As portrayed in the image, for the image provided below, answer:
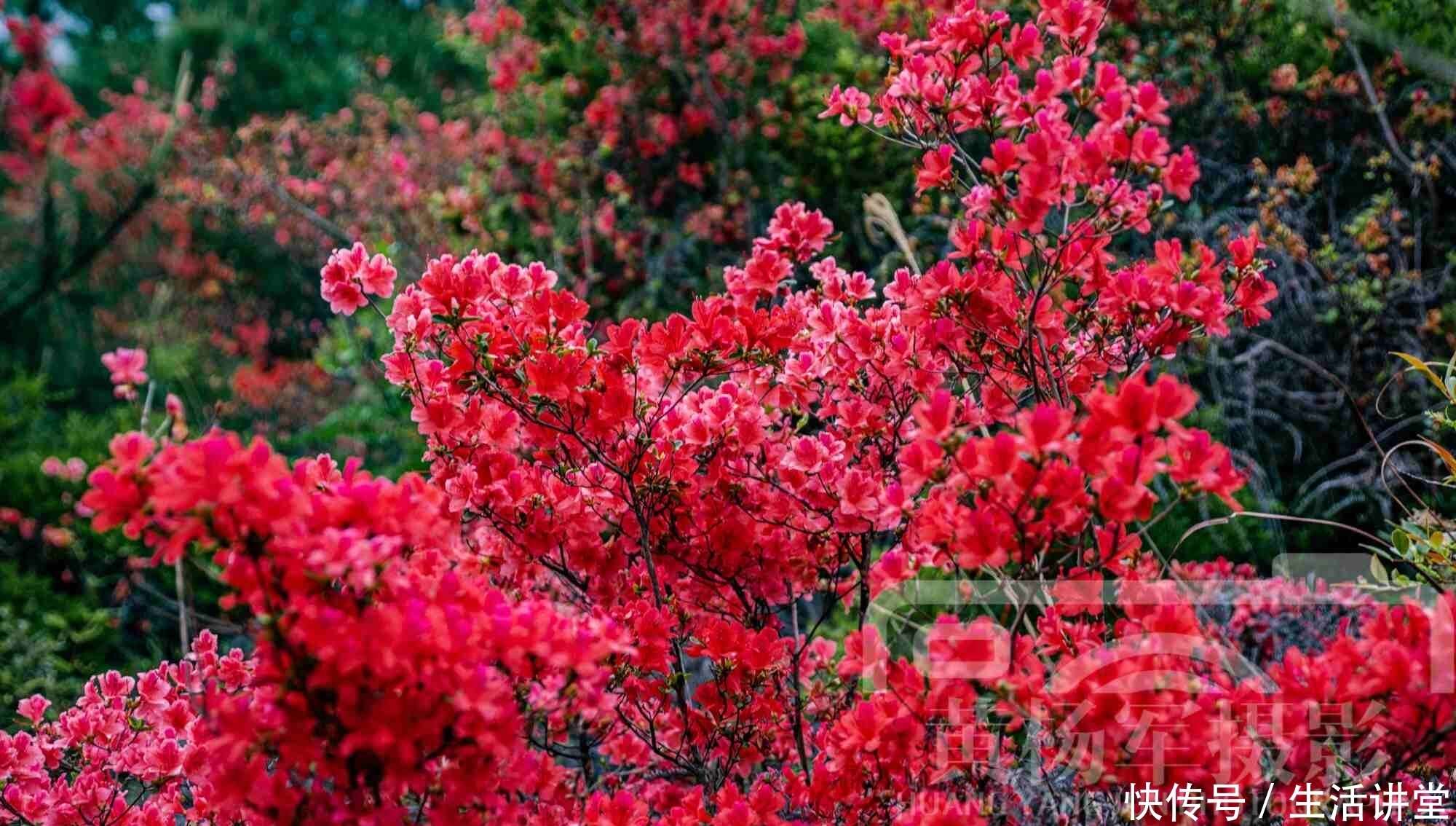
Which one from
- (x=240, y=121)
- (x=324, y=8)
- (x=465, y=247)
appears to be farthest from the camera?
(x=324, y=8)

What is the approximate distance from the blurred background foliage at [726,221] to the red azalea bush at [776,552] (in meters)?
0.60

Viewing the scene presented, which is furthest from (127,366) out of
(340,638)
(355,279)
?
(340,638)

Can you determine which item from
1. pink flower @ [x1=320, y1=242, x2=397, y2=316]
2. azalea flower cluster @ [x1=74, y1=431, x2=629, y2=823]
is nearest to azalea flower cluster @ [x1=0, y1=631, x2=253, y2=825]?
azalea flower cluster @ [x1=74, y1=431, x2=629, y2=823]

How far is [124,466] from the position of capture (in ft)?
3.93

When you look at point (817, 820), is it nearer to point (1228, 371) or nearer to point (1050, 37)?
point (1050, 37)

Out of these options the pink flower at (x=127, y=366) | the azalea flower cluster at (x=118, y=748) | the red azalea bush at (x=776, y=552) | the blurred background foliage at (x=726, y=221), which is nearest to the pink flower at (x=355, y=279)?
the red azalea bush at (x=776, y=552)

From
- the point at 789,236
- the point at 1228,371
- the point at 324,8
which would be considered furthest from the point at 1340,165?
the point at 324,8

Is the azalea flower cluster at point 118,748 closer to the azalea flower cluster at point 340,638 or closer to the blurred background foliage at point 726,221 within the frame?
the blurred background foliage at point 726,221

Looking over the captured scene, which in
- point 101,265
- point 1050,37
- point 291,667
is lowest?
point 101,265

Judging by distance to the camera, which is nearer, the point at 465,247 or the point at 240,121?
the point at 465,247

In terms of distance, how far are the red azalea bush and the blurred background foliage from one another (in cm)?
60

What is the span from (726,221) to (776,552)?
10.4 ft

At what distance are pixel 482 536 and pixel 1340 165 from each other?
3941mm

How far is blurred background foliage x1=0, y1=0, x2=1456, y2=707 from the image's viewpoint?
3754 millimetres
